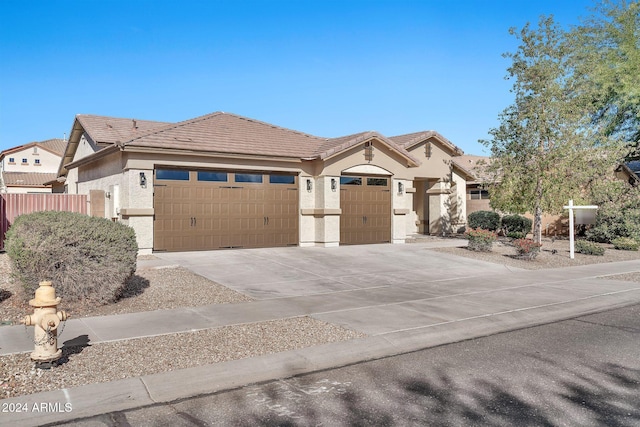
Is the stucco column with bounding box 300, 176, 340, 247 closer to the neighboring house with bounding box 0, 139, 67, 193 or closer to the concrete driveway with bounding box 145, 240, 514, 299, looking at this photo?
the concrete driveway with bounding box 145, 240, 514, 299

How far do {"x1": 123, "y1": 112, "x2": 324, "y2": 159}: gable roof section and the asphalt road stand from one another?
11906 mm

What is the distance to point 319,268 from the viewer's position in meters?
14.3

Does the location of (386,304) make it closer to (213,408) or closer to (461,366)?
(461,366)

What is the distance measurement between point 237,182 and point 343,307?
9.26 metres

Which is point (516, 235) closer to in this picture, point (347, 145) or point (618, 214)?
point (618, 214)

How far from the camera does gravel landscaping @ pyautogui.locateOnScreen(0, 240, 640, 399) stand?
556 cm

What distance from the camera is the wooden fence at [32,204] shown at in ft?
59.5

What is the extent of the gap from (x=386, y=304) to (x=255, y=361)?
13.5 ft

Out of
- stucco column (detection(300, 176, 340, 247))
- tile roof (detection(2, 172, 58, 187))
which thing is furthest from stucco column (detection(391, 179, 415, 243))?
tile roof (detection(2, 172, 58, 187))

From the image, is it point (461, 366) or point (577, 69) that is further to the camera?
point (577, 69)

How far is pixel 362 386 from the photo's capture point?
552 centimetres

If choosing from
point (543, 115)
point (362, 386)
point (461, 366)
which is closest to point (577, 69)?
point (543, 115)

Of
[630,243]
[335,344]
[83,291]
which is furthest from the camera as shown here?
[630,243]

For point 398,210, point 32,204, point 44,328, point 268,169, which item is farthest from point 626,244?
point 32,204
